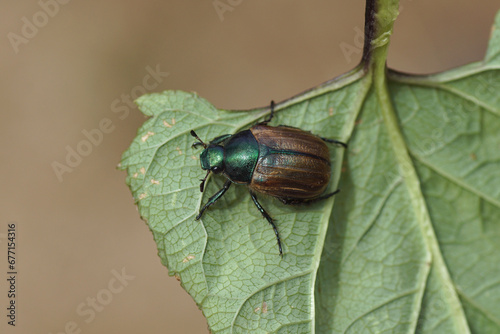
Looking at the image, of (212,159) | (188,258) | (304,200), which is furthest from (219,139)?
(188,258)

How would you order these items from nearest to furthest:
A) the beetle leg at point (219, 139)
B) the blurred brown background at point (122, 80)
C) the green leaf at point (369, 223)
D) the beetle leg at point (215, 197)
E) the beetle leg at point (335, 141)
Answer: the green leaf at point (369, 223), the beetle leg at point (215, 197), the beetle leg at point (335, 141), the beetle leg at point (219, 139), the blurred brown background at point (122, 80)

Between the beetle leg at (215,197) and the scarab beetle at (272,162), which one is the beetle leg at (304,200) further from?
the beetle leg at (215,197)

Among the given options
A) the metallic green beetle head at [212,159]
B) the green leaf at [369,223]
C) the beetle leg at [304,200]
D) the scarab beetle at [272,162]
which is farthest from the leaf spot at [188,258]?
the beetle leg at [304,200]

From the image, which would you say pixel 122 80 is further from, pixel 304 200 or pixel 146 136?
pixel 304 200

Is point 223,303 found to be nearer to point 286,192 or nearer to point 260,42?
point 286,192

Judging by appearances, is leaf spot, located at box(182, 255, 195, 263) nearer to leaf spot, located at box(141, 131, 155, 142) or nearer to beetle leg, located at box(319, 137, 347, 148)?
leaf spot, located at box(141, 131, 155, 142)

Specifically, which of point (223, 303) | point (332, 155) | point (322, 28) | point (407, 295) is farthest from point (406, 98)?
point (322, 28)
